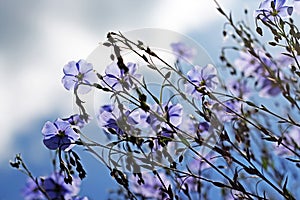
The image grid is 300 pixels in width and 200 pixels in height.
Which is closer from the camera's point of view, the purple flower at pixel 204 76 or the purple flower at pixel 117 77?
the purple flower at pixel 117 77

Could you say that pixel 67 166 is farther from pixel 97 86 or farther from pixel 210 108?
pixel 210 108

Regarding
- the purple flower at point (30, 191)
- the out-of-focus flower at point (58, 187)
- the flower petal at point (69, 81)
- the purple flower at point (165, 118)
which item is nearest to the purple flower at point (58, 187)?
the out-of-focus flower at point (58, 187)

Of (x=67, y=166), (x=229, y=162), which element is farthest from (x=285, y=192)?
(x=67, y=166)

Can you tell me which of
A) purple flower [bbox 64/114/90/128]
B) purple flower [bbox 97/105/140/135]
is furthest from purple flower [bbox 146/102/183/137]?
purple flower [bbox 64/114/90/128]

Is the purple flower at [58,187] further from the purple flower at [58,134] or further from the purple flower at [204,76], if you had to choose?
the purple flower at [204,76]

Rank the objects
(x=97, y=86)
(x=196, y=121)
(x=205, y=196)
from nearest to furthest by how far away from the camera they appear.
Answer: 1. (x=97, y=86)
2. (x=196, y=121)
3. (x=205, y=196)

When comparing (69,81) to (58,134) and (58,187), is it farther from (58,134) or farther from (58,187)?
(58,187)
